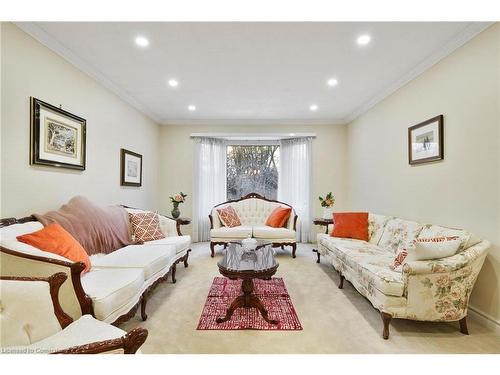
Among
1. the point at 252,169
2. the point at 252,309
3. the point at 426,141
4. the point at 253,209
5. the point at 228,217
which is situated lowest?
the point at 252,309

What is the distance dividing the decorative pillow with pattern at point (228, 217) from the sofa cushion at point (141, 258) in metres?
1.64

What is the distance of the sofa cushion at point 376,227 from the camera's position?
320 centimetres

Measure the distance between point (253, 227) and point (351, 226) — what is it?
5.62ft

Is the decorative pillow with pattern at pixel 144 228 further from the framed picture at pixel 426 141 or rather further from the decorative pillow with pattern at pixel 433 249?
the framed picture at pixel 426 141

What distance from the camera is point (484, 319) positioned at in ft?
6.69

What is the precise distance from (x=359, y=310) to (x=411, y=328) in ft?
1.41

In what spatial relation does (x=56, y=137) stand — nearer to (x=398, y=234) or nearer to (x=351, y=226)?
(x=351, y=226)

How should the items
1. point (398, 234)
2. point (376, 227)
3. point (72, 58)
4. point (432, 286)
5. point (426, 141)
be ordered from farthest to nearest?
point (376, 227)
point (398, 234)
point (426, 141)
point (72, 58)
point (432, 286)

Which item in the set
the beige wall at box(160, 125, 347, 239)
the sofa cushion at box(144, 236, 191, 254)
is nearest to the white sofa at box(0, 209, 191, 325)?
the sofa cushion at box(144, 236, 191, 254)

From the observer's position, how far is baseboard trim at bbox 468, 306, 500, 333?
76.7 inches

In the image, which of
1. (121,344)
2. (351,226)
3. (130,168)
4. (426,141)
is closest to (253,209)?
(351,226)

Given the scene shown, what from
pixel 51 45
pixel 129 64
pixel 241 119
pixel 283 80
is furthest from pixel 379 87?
pixel 51 45

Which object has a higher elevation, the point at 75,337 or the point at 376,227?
the point at 376,227
